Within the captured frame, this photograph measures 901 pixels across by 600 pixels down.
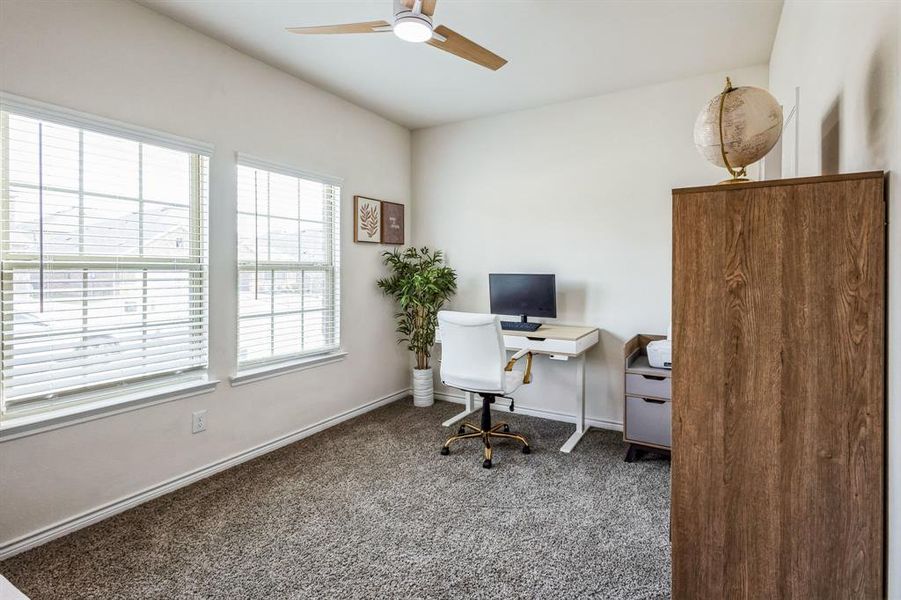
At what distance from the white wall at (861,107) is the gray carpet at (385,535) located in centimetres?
120

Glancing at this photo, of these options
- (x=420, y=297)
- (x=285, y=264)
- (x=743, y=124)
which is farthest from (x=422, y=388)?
(x=743, y=124)

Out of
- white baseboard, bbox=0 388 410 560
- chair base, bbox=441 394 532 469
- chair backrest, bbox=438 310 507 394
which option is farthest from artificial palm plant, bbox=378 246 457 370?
chair base, bbox=441 394 532 469

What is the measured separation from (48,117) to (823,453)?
3291 millimetres

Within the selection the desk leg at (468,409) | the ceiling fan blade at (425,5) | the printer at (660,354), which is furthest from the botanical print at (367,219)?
the printer at (660,354)

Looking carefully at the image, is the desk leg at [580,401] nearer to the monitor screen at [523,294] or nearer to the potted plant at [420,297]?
the monitor screen at [523,294]

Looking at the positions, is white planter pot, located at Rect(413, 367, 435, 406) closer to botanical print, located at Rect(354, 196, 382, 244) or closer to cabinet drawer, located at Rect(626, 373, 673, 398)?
botanical print, located at Rect(354, 196, 382, 244)

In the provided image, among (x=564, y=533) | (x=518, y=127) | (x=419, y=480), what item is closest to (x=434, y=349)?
(x=419, y=480)

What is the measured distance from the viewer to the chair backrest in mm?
2945

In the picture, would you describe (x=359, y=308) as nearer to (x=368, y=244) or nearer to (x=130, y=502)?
(x=368, y=244)

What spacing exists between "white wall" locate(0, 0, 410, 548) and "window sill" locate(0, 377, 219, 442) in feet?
0.15

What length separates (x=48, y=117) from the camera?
2174 millimetres

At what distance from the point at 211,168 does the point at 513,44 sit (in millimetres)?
2079

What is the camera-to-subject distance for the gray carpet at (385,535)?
189 centimetres

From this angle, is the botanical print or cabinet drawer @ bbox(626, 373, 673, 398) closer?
cabinet drawer @ bbox(626, 373, 673, 398)
